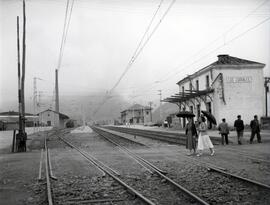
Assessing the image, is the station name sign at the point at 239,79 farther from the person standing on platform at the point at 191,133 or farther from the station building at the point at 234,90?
the person standing on platform at the point at 191,133

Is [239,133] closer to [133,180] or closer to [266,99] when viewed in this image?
[133,180]

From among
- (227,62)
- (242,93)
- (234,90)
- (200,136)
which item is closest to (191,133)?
(200,136)

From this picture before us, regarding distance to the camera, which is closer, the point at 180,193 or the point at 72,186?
the point at 180,193

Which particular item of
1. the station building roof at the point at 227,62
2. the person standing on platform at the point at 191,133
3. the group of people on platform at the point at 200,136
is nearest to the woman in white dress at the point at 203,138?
the group of people on platform at the point at 200,136

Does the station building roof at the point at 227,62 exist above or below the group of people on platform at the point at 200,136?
above

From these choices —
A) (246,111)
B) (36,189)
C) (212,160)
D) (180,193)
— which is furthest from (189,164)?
(246,111)

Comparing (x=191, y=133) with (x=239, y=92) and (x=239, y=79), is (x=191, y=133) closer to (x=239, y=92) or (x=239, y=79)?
(x=239, y=92)

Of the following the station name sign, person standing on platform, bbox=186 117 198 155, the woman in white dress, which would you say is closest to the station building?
the station name sign

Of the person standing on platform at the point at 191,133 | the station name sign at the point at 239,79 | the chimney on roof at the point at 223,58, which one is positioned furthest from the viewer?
the chimney on roof at the point at 223,58

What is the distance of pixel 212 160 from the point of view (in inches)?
514

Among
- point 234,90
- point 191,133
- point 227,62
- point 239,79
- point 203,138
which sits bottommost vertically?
point 203,138

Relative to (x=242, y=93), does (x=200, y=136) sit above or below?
below

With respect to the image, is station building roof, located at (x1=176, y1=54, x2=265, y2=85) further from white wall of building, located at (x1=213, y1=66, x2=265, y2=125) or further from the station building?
white wall of building, located at (x1=213, y1=66, x2=265, y2=125)

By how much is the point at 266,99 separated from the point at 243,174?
1407 inches
